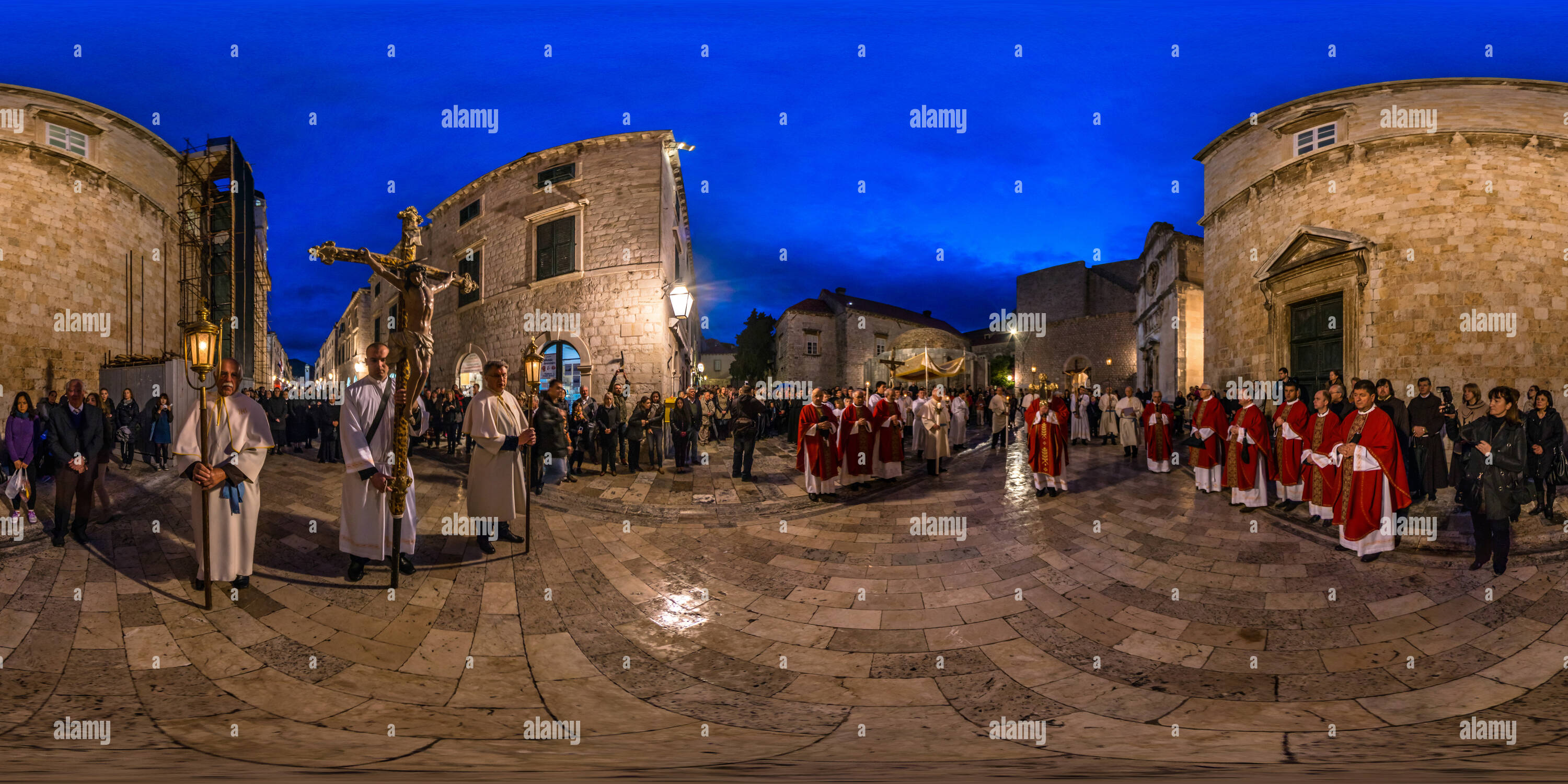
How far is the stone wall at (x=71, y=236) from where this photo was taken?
11.7m

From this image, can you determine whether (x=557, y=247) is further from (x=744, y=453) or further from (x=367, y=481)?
(x=367, y=481)

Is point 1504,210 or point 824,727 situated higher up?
point 1504,210

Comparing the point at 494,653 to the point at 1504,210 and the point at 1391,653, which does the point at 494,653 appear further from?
the point at 1504,210

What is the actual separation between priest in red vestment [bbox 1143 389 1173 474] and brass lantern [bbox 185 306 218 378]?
39.5 ft

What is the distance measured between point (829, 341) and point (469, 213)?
77.4ft

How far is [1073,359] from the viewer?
111ft

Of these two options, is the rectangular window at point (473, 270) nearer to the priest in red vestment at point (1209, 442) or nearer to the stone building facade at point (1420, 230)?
the priest in red vestment at point (1209, 442)

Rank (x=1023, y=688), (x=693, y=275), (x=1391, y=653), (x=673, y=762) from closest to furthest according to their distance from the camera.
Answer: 1. (x=673, y=762)
2. (x=1023, y=688)
3. (x=1391, y=653)
4. (x=693, y=275)

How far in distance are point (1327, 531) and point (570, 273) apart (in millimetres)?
14359

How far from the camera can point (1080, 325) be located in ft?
113

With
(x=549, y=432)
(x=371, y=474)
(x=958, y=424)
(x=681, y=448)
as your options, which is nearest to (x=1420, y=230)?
(x=958, y=424)

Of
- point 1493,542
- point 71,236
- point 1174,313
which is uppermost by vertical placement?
point 71,236

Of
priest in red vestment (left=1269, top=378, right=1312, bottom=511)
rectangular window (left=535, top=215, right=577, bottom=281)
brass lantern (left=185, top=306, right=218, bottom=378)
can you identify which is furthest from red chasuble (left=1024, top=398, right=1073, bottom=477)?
rectangular window (left=535, top=215, right=577, bottom=281)

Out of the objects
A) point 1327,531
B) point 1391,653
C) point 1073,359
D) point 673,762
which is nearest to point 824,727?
point 673,762
